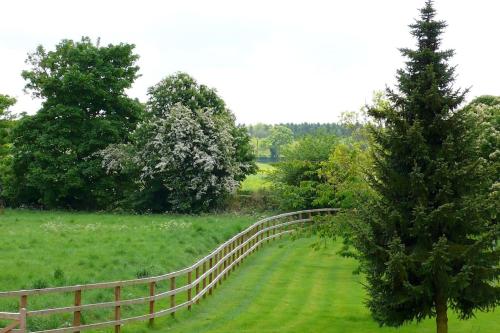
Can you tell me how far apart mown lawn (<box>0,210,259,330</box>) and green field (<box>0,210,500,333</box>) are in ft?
0.12

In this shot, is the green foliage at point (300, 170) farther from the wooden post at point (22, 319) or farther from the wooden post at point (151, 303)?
the wooden post at point (22, 319)

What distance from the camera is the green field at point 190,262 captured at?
16938 mm

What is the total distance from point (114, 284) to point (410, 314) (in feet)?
21.5

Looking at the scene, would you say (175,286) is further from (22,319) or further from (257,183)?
(257,183)

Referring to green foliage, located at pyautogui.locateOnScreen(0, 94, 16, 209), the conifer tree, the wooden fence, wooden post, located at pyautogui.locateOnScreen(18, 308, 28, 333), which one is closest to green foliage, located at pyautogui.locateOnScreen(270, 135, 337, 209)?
the wooden fence

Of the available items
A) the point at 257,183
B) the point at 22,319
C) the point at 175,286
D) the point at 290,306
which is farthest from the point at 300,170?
the point at 22,319

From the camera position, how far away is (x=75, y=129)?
46.9m

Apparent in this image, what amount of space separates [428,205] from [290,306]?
728 cm

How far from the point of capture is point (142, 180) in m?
45.8

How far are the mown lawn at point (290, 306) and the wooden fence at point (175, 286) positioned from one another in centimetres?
44

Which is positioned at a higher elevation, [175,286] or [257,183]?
[257,183]

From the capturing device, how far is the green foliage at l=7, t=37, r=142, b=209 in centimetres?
4553

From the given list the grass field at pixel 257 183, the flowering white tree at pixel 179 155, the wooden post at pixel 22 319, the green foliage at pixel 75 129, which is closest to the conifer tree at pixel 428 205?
the wooden post at pixel 22 319

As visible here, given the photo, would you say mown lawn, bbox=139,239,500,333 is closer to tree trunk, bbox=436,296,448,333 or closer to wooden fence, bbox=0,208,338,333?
wooden fence, bbox=0,208,338,333
